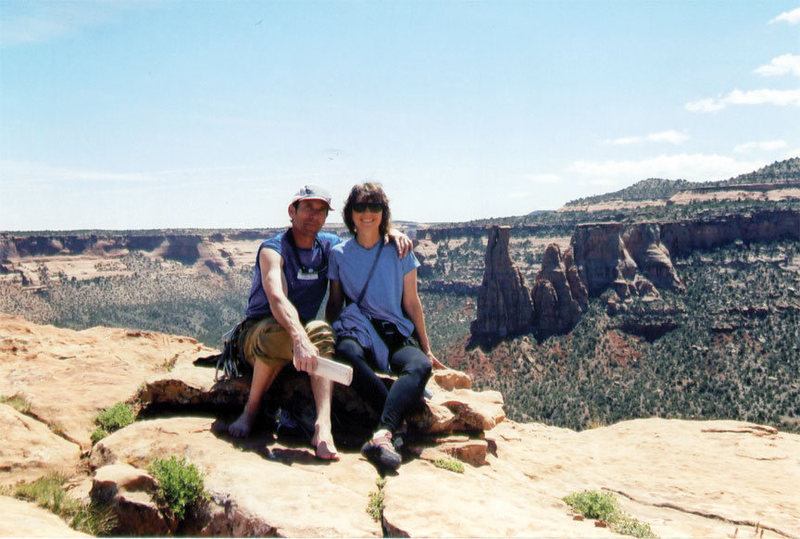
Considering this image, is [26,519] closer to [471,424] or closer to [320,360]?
[320,360]

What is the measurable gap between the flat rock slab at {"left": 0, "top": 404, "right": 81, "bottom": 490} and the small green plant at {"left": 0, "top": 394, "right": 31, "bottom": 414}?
0.42 metres

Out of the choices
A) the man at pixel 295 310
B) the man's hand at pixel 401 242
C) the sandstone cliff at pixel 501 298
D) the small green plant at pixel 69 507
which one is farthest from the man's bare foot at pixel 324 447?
the sandstone cliff at pixel 501 298

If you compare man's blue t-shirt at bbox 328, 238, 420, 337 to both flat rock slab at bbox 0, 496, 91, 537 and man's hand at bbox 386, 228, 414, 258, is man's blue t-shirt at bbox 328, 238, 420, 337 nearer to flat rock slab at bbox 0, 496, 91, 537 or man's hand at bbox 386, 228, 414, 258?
man's hand at bbox 386, 228, 414, 258

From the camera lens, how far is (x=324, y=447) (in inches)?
244

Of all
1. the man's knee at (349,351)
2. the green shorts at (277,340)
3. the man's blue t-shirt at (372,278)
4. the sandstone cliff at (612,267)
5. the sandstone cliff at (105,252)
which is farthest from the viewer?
the sandstone cliff at (105,252)

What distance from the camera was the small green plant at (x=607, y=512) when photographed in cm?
587

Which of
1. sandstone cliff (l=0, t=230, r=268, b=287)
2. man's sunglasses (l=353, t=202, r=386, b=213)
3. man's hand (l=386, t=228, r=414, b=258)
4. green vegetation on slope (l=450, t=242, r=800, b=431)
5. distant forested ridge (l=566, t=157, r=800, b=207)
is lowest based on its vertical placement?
green vegetation on slope (l=450, t=242, r=800, b=431)

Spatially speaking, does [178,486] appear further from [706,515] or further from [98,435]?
[706,515]

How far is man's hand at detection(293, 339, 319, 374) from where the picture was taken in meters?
6.02

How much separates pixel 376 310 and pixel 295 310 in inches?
47.6

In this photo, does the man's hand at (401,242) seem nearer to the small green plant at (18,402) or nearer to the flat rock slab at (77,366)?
the flat rock slab at (77,366)

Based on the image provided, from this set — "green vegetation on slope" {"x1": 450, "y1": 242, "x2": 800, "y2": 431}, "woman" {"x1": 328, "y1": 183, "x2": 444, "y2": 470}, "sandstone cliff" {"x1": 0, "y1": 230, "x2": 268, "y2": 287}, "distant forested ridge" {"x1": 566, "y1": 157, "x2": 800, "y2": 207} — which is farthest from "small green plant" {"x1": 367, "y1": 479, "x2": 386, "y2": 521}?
"sandstone cliff" {"x1": 0, "y1": 230, "x2": 268, "y2": 287}

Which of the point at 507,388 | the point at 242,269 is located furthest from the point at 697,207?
the point at 242,269

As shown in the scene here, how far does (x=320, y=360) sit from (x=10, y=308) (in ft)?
365
